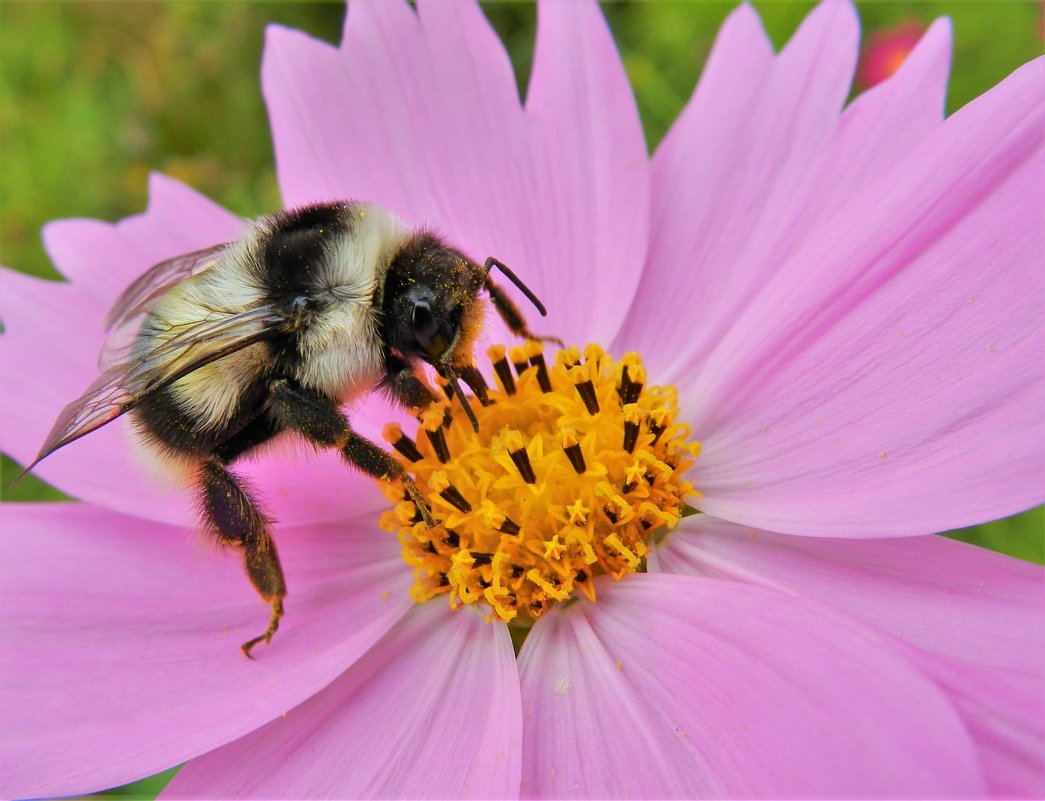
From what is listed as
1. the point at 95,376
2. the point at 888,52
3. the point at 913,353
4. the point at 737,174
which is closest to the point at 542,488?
the point at 913,353

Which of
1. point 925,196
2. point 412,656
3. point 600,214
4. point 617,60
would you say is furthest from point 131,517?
point 925,196

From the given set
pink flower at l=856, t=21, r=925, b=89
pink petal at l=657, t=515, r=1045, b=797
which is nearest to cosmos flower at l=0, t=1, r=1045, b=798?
pink petal at l=657, t=515, r=1045, b=797

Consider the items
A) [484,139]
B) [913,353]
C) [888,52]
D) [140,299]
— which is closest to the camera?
[913,353]

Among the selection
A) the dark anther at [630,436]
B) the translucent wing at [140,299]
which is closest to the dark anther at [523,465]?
the dark anther at [630,436]

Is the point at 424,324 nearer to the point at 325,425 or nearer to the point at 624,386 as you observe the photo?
the point at 325,425

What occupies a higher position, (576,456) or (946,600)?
(576,456)

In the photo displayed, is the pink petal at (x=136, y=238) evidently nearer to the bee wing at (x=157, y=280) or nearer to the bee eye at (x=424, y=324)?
the bee wing at (x=157, y=280)
